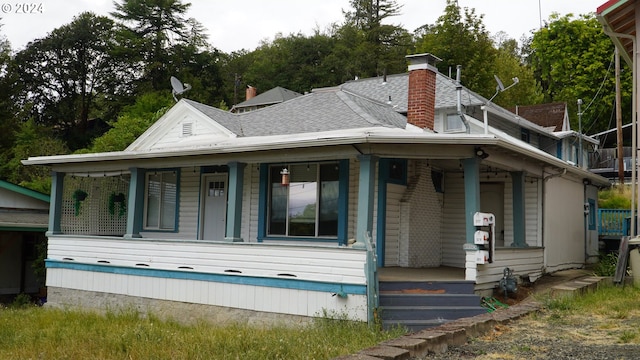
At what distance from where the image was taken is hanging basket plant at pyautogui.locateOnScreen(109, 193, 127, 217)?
1703 cm

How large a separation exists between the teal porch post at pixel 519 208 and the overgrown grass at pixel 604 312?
6.02ft

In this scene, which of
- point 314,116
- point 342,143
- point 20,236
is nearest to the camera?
point 342,143

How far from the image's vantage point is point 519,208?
12914mm

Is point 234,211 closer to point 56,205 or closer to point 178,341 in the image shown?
point 178,341

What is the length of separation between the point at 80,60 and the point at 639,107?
38.9m

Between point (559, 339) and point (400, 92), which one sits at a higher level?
point (400, 92)

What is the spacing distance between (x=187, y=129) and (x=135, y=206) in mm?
2529

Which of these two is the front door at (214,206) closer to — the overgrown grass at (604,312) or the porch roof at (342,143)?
the porch roof at (342,143)

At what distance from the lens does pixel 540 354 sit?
6.95 metres

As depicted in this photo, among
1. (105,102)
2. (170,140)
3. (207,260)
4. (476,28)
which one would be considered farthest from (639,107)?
(105,102)

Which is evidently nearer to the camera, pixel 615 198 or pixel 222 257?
pixel 222 257

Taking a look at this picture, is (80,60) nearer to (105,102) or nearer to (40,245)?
(105,102)

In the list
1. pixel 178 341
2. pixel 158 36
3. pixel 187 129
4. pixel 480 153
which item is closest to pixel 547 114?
pixel 480 153

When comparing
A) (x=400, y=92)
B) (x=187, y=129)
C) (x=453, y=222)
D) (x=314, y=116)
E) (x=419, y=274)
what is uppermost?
(x=400, y=92)
